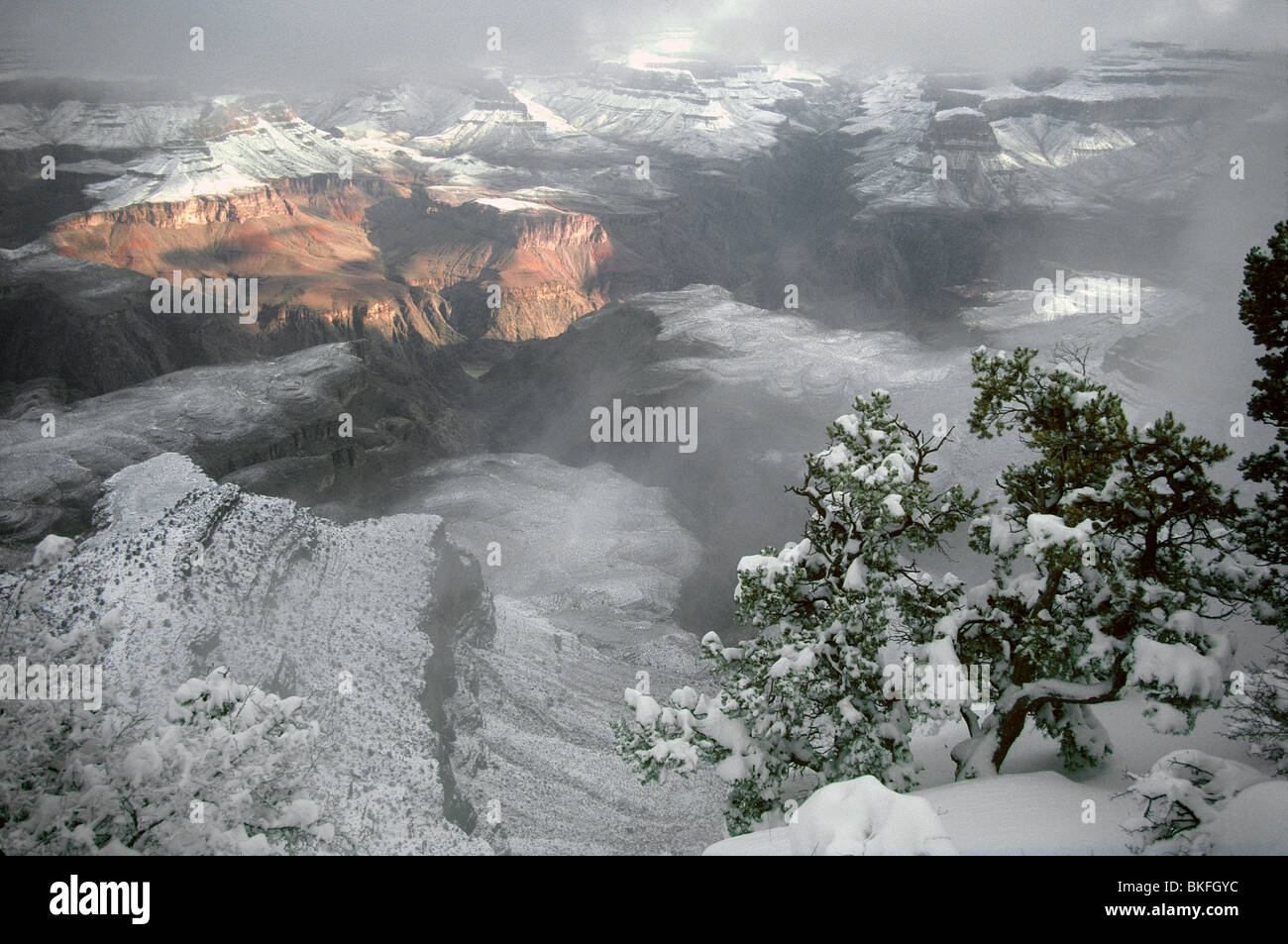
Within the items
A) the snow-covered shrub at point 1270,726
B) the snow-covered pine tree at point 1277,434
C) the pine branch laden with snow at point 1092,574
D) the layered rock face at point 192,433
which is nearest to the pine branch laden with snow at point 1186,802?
the pine branch laden with snow at point 1092,574

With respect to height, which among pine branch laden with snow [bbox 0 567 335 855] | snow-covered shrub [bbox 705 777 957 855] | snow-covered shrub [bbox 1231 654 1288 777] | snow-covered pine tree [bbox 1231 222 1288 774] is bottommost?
pine branch laden with snow [bbox 0 567 335 855]

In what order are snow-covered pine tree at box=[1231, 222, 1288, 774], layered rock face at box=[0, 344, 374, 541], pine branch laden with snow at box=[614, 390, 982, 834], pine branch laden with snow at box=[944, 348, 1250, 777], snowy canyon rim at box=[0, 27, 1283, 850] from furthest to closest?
snowy canyon rim at box=[0, 27, 1283, 850]
layered rock face at box=[0, 344, 374, 541]
pine branch laden with snow at box=[614, 390, 982, 834]
snow-covered pine tree at box=[1231, 222, 1288, 774]
pine branch laden with snow at box=[944, 348, 1250, 777]

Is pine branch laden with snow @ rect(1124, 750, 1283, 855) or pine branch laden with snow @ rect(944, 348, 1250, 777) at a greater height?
pine branch laden with snow @ rect(944, 348, 1250, 777)

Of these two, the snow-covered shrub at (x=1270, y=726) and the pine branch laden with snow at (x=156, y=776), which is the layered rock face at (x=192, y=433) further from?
the snow-covered shrub at (x=1270, y=726)

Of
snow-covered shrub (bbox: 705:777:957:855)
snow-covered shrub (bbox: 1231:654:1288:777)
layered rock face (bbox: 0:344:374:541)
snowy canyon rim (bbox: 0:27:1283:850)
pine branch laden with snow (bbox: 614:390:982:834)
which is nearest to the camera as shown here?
snow-covered shrub (bbox: 705:777:957:855)

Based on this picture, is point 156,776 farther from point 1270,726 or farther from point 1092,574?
point 1270,726

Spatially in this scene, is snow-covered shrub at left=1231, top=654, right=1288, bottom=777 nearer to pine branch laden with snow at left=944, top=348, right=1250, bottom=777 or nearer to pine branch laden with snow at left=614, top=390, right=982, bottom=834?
pine branch laden with snow at left=944, top=348, right=1250, bottom=777

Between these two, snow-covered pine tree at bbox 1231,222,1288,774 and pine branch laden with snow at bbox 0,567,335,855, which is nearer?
snow-covered pine tree at bbox 1231,222,1288,774

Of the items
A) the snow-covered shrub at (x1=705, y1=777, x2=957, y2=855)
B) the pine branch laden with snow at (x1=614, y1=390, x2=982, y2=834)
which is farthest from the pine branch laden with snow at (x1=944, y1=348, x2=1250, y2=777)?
Answer: the snow-covered shrub at (x1=705, y1=777, x2=957, y2=855)

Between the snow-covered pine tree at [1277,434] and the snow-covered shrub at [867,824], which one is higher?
the snow-covered pine tree at [1277,434]
